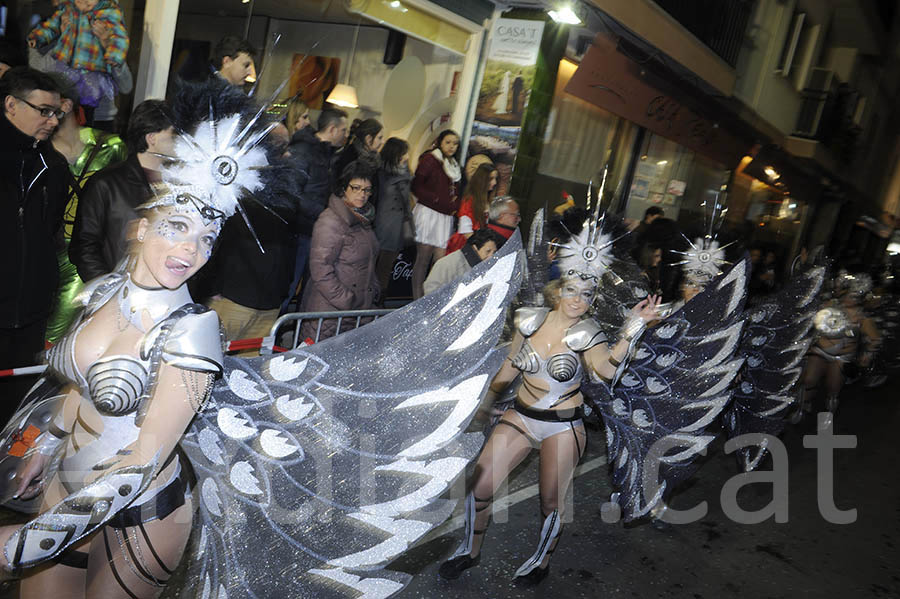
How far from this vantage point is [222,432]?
2.56 meters

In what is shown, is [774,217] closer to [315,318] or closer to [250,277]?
[315,318]

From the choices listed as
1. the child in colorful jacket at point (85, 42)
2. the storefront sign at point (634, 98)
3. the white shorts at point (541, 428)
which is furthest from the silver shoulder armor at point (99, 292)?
the storefront sign at point (634, 98)

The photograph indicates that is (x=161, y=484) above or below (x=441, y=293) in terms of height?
below

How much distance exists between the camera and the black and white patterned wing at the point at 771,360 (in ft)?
23.5

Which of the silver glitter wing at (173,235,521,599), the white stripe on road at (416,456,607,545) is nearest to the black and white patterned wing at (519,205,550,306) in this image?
the white stripe on road at (416,456,607,545)

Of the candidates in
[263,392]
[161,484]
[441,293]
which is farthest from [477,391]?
[161,484]

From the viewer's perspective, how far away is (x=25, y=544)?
211cm

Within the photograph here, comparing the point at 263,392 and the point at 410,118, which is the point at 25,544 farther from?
the point at 410,118

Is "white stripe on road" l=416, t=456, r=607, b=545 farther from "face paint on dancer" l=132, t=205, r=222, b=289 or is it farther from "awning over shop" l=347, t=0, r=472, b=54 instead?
"awning over shop" l=347, t=0, r=472, b=54

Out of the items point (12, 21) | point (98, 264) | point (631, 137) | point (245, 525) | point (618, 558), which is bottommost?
point (618, 558)

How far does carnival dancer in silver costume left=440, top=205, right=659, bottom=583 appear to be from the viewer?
13.8 ft

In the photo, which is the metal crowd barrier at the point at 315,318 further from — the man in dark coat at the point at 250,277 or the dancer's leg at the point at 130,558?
the dancer's leg at the point at 130,558

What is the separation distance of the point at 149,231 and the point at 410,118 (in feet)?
24.1

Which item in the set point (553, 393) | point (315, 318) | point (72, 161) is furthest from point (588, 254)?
point (72, 161)
